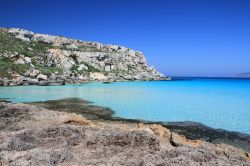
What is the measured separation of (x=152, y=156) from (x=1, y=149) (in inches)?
193

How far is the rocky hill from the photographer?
84769mm

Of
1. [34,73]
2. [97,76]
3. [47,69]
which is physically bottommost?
[97,76]

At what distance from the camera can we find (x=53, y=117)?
1775 centimetres

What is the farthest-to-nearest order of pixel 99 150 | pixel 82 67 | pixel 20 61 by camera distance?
pixel 82 67 < pixel 20 61 < pixel 99 150

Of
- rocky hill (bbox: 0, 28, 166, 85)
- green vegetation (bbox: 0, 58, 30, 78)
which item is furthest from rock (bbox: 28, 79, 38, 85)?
green vegetation (bbox: 0, 58, 30, 78)

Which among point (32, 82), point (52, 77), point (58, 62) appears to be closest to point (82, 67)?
point (58, 62)

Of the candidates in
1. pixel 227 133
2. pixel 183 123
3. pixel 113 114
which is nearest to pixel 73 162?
pixel 227 133

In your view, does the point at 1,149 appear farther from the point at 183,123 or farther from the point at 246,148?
the point at 183,123

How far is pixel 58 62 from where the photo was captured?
108m

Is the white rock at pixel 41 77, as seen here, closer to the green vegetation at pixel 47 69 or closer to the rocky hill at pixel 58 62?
the rocky hill at pixel 58 62

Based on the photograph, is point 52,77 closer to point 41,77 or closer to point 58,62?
point 41,77

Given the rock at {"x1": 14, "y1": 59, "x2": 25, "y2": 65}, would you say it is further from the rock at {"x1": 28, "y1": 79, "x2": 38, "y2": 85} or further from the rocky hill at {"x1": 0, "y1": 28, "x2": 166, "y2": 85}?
the rock at {"x1": 28, "y1": 79, "x2": 38, "y2": 85}

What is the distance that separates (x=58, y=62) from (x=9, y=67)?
25929 millimetres

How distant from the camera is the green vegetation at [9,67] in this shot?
3155 inches
